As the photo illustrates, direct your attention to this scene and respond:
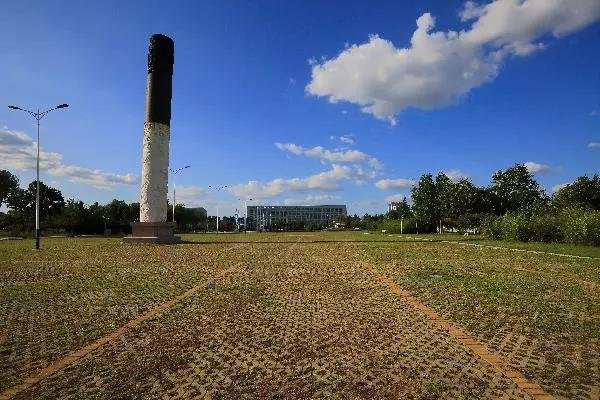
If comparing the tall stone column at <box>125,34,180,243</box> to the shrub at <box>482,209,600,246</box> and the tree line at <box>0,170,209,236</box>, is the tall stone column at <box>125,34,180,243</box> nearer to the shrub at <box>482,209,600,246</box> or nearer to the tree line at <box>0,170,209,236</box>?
the tree line at <box>0,170,209,236</box>

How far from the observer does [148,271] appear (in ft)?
54.6

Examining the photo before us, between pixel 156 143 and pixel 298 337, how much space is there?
36778mm

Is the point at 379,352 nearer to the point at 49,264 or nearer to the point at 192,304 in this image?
the point at 192,304

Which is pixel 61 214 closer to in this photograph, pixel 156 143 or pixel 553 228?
pixel 156 143

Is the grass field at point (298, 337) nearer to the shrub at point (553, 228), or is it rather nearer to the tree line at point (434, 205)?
the shrub at point (553, 228)

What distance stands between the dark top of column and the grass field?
2888 centimetres

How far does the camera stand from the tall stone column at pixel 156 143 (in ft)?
132

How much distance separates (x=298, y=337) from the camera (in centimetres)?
705

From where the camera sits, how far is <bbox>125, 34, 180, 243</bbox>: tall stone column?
132ft

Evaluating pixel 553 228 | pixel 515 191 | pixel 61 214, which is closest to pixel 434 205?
pixel 515 191

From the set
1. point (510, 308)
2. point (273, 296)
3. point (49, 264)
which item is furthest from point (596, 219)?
point (49, 264)

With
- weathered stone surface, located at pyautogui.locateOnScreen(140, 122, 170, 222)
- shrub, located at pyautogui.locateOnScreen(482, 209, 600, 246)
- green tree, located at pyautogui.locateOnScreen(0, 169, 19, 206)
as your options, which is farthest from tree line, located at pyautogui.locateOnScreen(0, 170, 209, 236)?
shrub, located at pyautogui.locateOnScreen(482, 209, 600, 246)

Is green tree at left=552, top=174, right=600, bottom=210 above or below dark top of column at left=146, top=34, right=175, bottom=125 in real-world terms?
below

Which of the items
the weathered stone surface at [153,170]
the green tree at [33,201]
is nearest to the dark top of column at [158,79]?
the weathered stone surface at [153,170]
